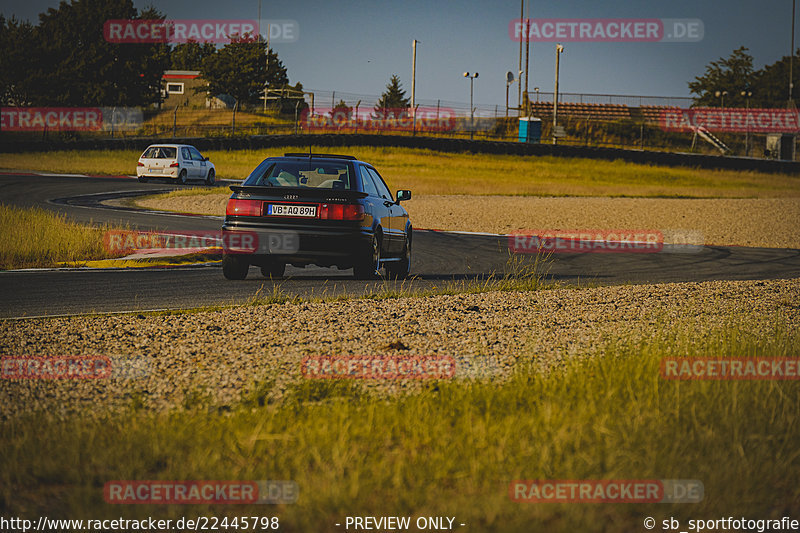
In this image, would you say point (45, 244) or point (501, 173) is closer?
point (45, 244)

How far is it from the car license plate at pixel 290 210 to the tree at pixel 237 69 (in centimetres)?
6739

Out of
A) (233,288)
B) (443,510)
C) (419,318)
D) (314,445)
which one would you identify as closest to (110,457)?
(314,445)

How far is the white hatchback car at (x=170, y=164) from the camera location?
114 feet

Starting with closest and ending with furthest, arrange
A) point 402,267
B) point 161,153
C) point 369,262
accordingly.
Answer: point 369,262 < point 402,267 < point 161,153

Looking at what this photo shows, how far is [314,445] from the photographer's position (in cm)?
443

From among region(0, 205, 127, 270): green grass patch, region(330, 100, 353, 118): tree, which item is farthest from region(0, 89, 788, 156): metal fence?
region(0, 205, 127, 270): green grass patch

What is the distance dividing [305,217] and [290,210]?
203 mm

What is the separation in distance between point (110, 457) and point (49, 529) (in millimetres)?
708

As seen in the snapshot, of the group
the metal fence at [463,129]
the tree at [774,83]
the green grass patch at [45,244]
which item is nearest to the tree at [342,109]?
the metal fence at [463,129]

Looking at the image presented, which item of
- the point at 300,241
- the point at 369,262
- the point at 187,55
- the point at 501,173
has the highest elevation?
the point at 187,55

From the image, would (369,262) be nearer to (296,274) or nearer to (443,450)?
(296,274)

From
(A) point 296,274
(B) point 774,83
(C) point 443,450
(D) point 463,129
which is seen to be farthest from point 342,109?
(B) point 774,83

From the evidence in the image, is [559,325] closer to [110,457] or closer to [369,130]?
[110,457]

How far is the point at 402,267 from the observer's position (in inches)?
531
